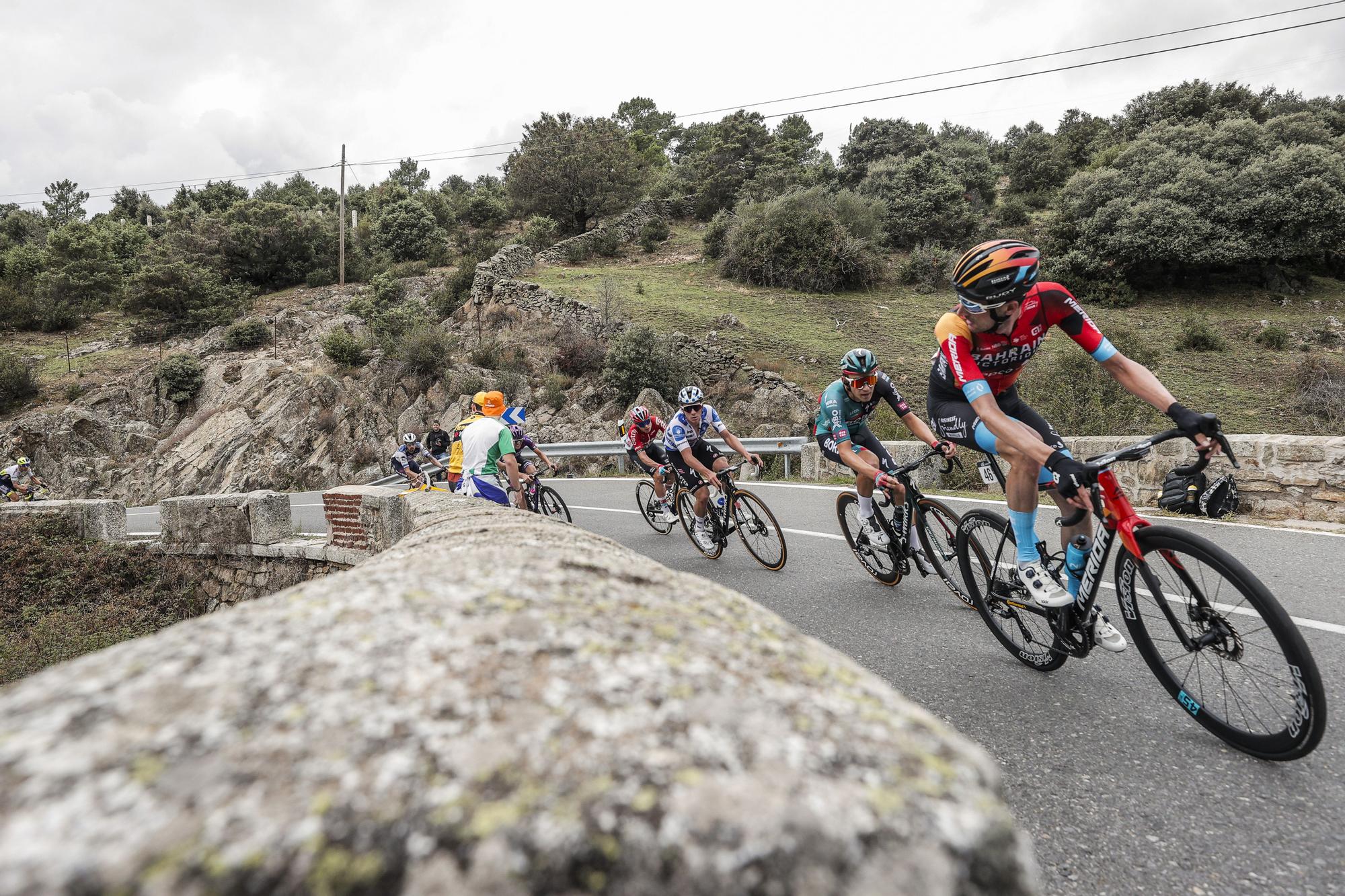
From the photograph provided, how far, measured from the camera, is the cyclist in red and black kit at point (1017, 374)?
127 inches

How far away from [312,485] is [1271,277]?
3673 centimetres

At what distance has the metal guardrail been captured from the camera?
1416 centimetres

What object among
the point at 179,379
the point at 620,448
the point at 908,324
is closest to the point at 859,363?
the point at 620,448

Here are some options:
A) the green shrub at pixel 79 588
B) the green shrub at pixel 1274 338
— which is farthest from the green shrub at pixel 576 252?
the green shrub at pixel 1274 338

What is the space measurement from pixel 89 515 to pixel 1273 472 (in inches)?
604

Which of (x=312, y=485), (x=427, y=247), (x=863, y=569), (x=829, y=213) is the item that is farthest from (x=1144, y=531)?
(x=427, y=247)

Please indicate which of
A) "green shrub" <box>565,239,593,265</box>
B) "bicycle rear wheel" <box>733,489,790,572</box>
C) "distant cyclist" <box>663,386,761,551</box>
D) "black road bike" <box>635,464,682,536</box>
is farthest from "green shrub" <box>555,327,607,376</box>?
"bicycle rear wheel" <box>733,489,790,572</box>

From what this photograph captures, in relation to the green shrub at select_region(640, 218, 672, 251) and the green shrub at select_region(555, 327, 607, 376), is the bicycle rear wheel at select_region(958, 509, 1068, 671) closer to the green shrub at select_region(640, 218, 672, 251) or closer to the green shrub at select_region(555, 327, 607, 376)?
the green shrub at select_region(555, 327, 607, 376)

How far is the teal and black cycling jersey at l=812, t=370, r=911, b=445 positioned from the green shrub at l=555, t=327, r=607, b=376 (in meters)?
17.1

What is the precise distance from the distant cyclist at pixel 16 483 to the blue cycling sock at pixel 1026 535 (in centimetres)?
2072

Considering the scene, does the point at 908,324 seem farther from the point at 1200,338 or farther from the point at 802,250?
the point at 1200,338

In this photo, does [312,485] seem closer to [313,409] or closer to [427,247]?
[313,409]

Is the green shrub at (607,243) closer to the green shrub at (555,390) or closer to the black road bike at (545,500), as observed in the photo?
the green shrub at (555,390)

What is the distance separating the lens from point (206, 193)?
51781 millimetres
